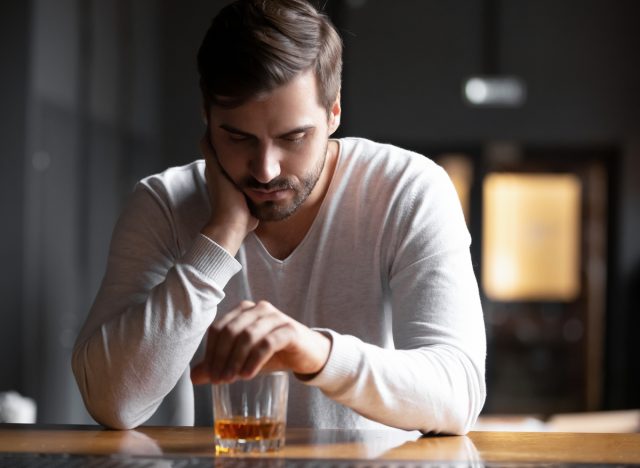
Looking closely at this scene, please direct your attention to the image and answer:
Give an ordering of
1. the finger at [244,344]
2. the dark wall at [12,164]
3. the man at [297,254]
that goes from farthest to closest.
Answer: the dark wall at [12,164] < the man at [297,254] < the finger at [244,344]

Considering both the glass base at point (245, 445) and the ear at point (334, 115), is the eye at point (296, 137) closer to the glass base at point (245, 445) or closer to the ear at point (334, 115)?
the ear at point (334, 115)

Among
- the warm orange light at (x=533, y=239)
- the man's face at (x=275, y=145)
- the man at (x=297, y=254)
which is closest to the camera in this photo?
the man at (x=297, y=254)

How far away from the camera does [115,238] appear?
154 cm

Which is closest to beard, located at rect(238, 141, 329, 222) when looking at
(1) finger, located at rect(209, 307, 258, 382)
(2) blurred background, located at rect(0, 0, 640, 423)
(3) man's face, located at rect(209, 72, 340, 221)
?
(3) man's face, located at rect(209, 72, 340, 221)

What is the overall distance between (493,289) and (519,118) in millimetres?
1498

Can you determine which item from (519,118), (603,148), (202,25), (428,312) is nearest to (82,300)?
(202,25)

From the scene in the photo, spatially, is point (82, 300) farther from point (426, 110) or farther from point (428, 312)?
point (428, 312)

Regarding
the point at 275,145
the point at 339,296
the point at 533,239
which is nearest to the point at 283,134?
the point at 275,145

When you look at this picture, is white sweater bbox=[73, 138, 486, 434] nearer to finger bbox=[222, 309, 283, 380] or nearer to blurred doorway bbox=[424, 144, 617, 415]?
finger bbox=[222, 309, 283, 380]

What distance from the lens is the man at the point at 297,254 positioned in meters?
1.32

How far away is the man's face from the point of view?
142cm

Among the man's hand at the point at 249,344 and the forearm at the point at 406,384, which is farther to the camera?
the forearm at the point at 406,384

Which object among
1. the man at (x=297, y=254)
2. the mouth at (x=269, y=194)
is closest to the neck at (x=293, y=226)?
the man at (x=297, y=254)

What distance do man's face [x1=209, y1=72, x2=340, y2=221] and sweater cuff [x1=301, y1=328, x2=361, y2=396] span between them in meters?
0.34
